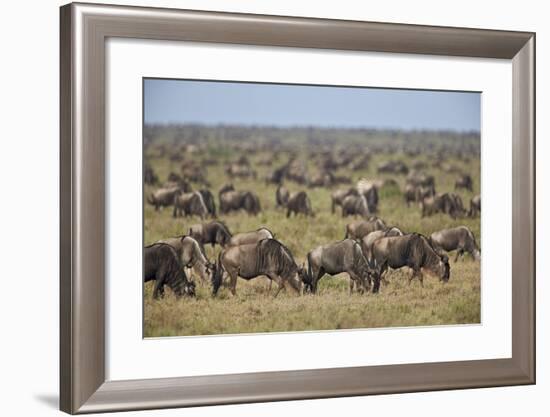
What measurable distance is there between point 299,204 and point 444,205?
0.43 meters

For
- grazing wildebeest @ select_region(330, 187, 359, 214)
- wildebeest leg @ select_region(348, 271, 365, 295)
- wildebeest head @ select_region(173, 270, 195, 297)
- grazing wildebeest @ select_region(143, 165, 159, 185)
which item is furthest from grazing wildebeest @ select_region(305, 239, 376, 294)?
grazing wildebeest @ select_region(143, 165, 159, 185)

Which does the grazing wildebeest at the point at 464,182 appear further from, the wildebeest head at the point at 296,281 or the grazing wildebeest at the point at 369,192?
the wildebeest head at the point at 296,281

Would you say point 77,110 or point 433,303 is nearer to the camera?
point 77,110

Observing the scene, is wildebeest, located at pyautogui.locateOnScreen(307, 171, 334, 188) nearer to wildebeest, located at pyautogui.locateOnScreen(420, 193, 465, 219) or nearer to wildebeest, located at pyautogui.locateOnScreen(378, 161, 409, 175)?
wildebeest, located at pyautogui.locateOnScreen(378, 161, 409, 175)

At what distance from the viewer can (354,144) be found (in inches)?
123

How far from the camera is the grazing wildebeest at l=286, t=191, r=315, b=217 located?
306cm

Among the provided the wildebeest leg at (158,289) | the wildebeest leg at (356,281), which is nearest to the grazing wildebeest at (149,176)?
the wildebeest leg at (158,289)

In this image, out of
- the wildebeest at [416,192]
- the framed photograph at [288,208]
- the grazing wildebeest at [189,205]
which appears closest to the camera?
the framed photograph at [288,208]

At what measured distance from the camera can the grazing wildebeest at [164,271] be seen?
2926 mm

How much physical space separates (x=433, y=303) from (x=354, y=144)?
501 millimetres

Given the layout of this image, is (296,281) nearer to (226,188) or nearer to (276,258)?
(276,258)

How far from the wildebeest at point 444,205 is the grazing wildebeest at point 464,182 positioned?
0.10ft

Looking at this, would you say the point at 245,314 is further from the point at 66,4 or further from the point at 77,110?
the point at 66,4

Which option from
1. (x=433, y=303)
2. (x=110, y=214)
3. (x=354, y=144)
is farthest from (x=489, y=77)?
(x=110, y=214)
